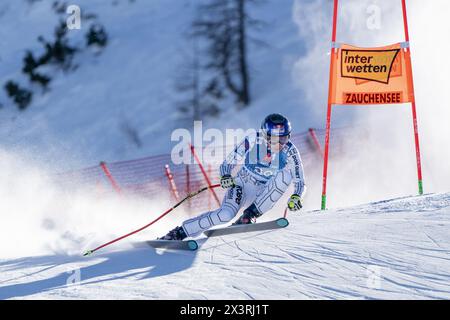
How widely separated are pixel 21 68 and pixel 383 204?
22951mm

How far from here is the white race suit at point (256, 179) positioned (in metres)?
6.10

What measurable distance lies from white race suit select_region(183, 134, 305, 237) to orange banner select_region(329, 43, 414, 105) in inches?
71.2

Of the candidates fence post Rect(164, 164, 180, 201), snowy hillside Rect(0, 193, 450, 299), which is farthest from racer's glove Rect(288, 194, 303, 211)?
fence post Rect(164, 164, 180, 201)

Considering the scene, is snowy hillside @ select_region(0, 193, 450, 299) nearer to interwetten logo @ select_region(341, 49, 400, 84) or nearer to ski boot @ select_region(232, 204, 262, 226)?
ski boot @ select_region(232, 204, 262, 226)

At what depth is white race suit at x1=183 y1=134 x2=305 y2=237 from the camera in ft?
20.0

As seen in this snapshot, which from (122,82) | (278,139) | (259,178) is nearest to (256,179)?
(259,178)

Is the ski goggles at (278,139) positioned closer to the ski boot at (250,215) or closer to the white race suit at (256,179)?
the white race suit at (256,179)

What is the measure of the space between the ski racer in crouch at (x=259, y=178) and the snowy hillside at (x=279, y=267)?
0.73 ft

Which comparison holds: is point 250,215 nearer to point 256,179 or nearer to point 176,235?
point 256,179

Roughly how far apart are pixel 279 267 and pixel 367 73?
3586mm

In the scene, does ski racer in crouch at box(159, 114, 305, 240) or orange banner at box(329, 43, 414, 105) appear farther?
orange banner at box(329, 43, 414, 105)

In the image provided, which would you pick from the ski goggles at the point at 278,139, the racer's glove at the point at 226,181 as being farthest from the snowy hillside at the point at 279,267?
the ski goggles at the point at 278,139

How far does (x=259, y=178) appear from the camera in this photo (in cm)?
635

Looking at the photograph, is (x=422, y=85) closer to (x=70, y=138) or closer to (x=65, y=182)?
(x=65, y=182)
